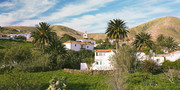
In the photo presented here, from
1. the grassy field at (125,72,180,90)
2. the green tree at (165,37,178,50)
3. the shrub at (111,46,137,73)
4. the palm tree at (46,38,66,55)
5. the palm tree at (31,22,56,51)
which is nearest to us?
the grassy field at (125,72,180,90)

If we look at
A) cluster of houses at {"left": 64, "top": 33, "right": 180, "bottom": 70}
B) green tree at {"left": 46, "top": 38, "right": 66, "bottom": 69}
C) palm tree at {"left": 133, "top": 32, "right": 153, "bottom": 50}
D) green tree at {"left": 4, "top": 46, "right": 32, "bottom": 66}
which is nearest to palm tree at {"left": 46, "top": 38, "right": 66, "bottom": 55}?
green tree at {"left": 46, "top": 38, "right": 66, "bottom": 69}

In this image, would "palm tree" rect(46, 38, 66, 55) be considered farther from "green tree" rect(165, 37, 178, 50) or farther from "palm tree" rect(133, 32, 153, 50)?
"green tree" rect(165, 37, 178, 50)

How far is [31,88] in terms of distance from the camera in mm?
13422

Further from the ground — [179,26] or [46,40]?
[179,26]

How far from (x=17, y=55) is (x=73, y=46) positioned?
33.9 m

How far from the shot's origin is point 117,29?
1877 inches

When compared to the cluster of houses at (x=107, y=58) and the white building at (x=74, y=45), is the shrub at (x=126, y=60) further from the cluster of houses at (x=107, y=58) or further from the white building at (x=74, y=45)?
the white building at (x=74, y=45)

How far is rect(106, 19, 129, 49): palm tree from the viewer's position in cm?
4762

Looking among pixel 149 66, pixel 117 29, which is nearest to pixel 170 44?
pixel 117 29

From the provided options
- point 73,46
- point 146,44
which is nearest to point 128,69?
point 146,44

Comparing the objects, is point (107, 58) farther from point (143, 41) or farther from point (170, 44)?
point (170, 44)

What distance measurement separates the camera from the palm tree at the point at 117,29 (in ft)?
156

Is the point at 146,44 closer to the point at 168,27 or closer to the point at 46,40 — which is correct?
the point at 46,40

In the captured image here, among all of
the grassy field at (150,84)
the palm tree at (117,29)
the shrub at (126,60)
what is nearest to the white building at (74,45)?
the palm tree at (117,29)
